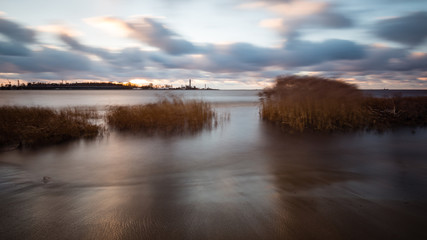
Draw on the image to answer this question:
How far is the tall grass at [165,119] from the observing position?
13.3 m

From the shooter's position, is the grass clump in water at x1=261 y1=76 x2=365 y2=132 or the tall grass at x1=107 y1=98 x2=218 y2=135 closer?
the tall grass at x1=107 y1=98 x2=218 y2=135

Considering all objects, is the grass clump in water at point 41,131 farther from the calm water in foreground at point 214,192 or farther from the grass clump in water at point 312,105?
the grass clump in water at point 312,105

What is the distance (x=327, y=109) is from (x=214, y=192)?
1206 cm

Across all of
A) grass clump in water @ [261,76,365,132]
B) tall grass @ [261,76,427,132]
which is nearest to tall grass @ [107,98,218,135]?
grass clump in water @ [261,76,365,132]

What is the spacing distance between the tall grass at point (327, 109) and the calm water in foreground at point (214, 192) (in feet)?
13.8

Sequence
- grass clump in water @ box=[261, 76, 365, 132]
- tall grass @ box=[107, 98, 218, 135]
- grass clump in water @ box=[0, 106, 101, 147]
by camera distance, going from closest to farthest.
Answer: grass clump in water @ box=[0, 106, 101, 147]
tall grass @ box=[107, 98, 218, 135]
grass clump in water @ box=[261, 76, 365, 132]

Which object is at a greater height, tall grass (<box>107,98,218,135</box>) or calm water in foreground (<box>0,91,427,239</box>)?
tall grass (<box>107,98,218,135</box>)

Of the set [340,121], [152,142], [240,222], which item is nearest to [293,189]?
[240,222]

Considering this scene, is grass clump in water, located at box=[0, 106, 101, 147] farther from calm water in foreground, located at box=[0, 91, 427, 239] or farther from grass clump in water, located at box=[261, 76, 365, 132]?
grass clump in water, located at box=[261, 76, 365, 132]

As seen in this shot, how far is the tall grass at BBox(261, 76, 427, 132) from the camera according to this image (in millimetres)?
13445

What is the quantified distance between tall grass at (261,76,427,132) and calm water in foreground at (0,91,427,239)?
166 inches

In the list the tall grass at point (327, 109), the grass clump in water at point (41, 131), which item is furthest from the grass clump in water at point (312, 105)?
the grass clump in water at point (41, 131)

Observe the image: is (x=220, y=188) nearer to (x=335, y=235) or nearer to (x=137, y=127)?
(x=335, y=235)

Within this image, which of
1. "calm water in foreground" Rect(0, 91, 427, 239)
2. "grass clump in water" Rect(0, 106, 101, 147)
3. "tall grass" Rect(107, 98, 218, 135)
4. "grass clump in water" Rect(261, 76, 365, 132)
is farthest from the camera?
"grass clump in water" Rect(261, 76, 365, 132)
